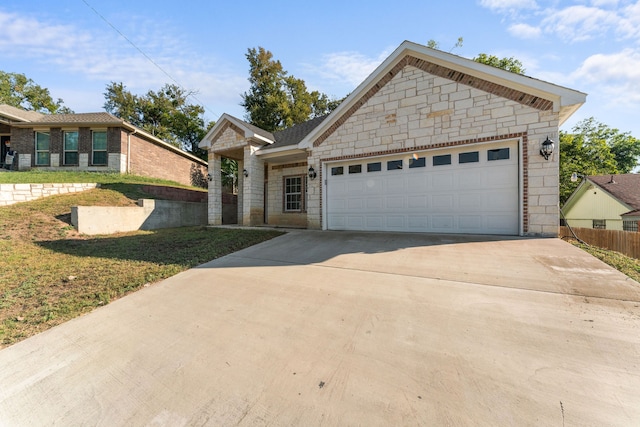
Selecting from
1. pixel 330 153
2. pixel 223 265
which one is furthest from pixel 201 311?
pixel 330 153

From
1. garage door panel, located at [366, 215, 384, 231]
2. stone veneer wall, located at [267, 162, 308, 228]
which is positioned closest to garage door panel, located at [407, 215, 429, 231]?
garage door panel, located at [366, 215, 384, 231]

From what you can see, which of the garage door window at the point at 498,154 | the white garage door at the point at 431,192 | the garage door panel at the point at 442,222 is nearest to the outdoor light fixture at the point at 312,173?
the white garage door at the point at 431,192

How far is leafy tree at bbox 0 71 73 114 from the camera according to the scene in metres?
27.2

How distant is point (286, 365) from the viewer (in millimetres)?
2197

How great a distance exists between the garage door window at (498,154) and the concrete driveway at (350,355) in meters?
3.74

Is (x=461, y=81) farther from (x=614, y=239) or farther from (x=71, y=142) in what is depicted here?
(x=71, y=142)

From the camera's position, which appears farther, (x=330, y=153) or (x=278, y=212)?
(x=278, y=212)

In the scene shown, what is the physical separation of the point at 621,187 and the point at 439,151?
17.2m

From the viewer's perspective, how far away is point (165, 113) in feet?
89.8

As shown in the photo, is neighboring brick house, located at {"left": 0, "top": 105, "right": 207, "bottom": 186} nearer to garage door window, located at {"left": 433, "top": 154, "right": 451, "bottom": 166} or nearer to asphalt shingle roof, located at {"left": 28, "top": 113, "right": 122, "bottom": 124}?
asphalt shingle roof, located at {"left": 28, "top": 113, "right": 122, "bottom": 124}

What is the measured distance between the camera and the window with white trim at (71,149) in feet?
51.9

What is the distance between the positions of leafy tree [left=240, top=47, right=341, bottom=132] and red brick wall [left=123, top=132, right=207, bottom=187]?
7466 mm

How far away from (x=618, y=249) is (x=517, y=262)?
4606 mm

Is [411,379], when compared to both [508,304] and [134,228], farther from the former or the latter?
[134,228]
